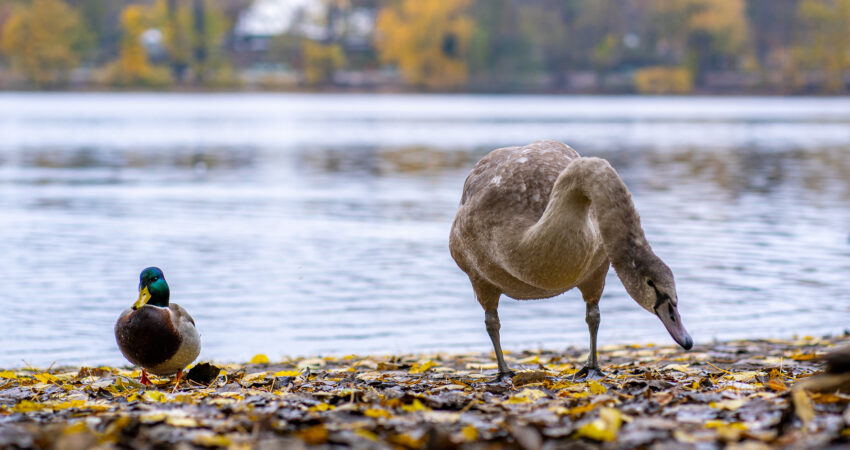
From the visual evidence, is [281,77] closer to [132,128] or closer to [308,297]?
[132,128]

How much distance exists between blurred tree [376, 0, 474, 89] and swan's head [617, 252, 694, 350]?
11339 cm

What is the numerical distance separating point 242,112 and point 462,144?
42.1 metres

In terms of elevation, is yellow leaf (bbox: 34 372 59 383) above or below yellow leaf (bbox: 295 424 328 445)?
below

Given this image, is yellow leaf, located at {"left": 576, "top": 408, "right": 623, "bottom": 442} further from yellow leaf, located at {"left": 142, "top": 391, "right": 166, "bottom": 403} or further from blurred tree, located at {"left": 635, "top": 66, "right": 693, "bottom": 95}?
blurred tree, located at {"left": 635, "top": 66, "right": 693, "bottom": 95}

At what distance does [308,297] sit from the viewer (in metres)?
12.5

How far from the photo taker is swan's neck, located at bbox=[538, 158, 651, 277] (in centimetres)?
A: 536

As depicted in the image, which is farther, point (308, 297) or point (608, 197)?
point (308, 297)

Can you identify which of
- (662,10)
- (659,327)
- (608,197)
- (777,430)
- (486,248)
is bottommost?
(659,327)

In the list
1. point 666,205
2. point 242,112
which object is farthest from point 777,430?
point 242,112

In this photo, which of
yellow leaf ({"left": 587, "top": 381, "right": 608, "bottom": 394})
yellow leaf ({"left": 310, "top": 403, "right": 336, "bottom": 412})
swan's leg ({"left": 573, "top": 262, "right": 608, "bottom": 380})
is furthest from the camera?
swan's leg ({"left": 573, "top": 262, "right": 608, "bottom": 380})

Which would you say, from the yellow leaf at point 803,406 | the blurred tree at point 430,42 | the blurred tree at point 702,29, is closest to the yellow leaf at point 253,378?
the yellow leaf at point 803,406

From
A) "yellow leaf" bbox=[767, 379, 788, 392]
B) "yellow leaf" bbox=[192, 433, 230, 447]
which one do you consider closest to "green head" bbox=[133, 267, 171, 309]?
"yellow leaf" bbox=[192, 433, 230, 447]

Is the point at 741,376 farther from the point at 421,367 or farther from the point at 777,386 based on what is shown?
the point at 421,367

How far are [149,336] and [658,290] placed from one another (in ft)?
11.4
